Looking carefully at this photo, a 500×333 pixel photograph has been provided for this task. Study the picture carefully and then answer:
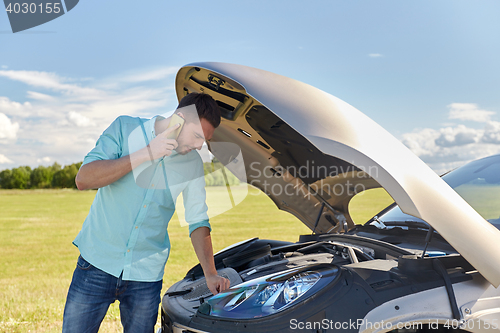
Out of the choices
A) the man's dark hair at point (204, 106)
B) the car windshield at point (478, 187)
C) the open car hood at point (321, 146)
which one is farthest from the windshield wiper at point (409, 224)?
the man's dark hair at point (204, 106)

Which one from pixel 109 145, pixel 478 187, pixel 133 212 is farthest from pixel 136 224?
pixel 478 187

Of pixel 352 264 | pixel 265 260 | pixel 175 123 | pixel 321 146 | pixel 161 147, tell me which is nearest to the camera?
pixel 321 146

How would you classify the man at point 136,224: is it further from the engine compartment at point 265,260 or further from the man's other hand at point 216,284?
the engine compartment at point 265,260

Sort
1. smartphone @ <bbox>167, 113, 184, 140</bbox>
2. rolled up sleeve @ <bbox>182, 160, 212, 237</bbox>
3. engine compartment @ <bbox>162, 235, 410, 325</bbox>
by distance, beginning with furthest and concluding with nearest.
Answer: engine compartment @ <bbox>162, 235, 410, 325</bbox>, rolled up sleeve @ <bbox>182, 160, 212, 237</bbox>, smartphone @ <bbox>167, 113, 184, 140</bbox>

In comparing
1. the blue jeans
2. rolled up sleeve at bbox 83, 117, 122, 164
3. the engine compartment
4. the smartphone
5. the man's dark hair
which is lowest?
the engine compartment

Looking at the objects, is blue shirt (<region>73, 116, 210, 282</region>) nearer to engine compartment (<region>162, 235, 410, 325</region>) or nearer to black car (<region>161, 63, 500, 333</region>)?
engine compartment (<region>162, 235, 410, 325</region>)

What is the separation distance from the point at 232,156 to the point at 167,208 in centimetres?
89

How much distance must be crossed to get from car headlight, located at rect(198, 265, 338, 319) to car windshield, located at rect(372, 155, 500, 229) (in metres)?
1.20

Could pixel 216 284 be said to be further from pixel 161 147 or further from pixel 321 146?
pixel 321 146

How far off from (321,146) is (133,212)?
1069 mm

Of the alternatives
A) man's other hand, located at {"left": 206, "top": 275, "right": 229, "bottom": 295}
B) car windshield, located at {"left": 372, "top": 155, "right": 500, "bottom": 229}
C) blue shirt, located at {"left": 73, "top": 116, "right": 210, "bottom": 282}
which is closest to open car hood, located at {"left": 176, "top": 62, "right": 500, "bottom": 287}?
car windshield, located at {"left": 372, "top": 155, "right": 500, "bottom": 229}

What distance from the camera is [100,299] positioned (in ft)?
6.27

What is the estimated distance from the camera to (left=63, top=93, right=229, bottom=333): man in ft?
6.15

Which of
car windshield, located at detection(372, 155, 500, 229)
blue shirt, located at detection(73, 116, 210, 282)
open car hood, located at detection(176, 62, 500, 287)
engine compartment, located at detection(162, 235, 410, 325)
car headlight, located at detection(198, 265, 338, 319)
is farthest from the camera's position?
car windshield, located at detection(372, 155, 500, 229)
